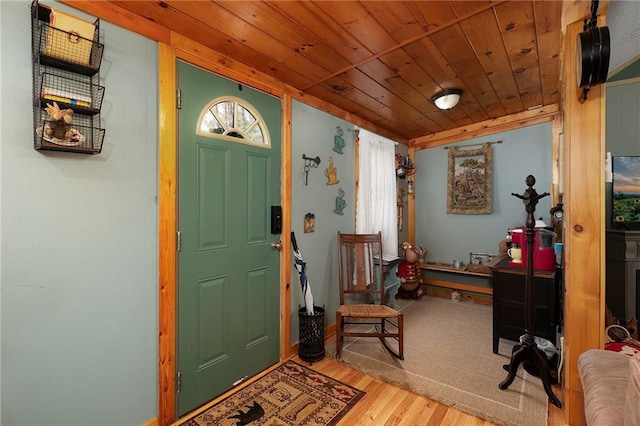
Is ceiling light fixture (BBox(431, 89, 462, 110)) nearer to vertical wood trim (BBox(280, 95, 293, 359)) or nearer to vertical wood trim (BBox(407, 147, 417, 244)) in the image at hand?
vertical wood trim (BBox(280, 95, 293, 359))

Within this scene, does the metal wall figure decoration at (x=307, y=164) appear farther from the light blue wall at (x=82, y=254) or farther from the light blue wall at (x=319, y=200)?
the light blue wall at (x=82, y=254)

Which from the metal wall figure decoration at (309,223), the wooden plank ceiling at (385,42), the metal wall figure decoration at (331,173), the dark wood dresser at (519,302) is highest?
the wooden plank ceiling at (385,42)

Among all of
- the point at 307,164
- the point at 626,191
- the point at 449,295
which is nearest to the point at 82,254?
the point at 307,164

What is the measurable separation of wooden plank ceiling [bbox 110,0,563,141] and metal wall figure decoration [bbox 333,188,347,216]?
94cm

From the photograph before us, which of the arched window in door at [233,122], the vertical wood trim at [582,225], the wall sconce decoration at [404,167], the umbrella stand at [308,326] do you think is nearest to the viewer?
the vertical wood trim at [582,225]

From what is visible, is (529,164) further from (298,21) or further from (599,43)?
(298,21)

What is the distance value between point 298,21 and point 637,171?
12.0 feet

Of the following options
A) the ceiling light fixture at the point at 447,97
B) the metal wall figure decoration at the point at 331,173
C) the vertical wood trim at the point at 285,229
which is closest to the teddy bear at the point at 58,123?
the vertical wood trim at the point at 285,229

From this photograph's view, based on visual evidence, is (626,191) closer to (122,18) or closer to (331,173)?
(331,173)

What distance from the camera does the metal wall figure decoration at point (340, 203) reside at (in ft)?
9.91

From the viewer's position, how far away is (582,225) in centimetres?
158

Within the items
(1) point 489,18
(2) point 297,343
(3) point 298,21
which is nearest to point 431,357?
(2) point 297,343

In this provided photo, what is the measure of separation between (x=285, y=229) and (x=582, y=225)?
6.45 ft

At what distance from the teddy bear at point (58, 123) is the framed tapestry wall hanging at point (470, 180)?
4149mm
